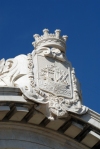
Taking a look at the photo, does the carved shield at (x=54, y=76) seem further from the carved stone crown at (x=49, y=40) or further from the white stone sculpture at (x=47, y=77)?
the carved stone crown at (x=49, y=40)

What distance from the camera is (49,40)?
70.9ft

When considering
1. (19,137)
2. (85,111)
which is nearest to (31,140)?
(19,137)

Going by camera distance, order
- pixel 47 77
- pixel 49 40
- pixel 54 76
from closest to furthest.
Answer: pixel 47 77 < pixel 54 76 < pixel 49 40

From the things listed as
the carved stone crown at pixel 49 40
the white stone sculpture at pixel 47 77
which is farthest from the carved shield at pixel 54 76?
the carved stone crown at pixel 49 40

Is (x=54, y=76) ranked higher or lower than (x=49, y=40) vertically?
lower

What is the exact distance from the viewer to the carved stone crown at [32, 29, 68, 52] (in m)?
21.6

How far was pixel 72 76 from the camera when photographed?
2131 cm

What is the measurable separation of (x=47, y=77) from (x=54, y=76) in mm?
255

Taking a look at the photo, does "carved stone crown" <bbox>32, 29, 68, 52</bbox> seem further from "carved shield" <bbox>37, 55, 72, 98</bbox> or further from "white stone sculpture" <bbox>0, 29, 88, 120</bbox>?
"carved shield" <bbox>37, 55, 72, 98</bbox>

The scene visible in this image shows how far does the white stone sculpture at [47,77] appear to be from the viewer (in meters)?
20.1

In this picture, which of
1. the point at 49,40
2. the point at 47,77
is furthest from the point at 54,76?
the point at 49,40

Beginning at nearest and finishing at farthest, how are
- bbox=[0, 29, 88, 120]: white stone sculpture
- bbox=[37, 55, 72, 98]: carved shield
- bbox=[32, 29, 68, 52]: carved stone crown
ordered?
bbox=[0, 29, 88, 120]: white stone sculpture
bbox=[37, 55, 72, 98]: carved shield
bbox=[32, 29, 68, 52]: carved stone crown

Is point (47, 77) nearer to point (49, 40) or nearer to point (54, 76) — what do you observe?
point (54, 76)

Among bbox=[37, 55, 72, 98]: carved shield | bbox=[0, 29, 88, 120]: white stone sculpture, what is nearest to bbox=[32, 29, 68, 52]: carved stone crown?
bbox=[0, 29, 88, 120]: white stone sculpture
